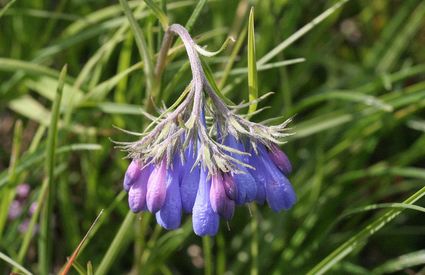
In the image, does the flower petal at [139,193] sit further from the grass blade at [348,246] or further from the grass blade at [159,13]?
the grass blade at [348,246]

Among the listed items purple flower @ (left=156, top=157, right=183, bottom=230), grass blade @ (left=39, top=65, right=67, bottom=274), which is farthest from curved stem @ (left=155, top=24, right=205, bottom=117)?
grass blade @ (left=39, top=65, right=67, bottom=274)

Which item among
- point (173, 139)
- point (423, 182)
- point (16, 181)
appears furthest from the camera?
point (423, 182)

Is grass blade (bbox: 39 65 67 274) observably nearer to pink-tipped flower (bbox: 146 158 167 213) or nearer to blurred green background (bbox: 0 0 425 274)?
blurred green background (bbox: 0 0 425 274)

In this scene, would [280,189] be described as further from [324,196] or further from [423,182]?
[423,182]

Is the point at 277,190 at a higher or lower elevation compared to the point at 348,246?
higher

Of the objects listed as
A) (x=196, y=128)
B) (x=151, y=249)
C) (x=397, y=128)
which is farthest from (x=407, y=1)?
(x=196, y=128)

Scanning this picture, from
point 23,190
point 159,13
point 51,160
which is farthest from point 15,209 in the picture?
point 159,13

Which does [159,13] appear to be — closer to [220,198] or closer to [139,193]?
[139,193]
